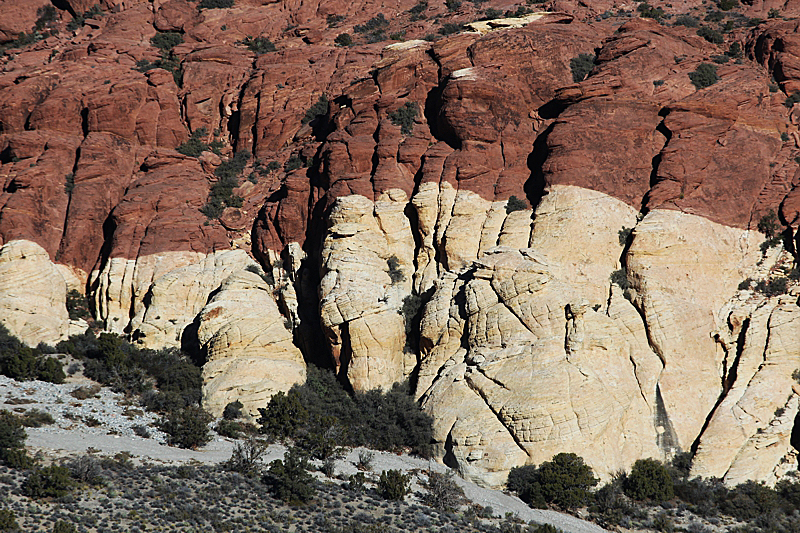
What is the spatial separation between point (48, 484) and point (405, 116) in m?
26.4

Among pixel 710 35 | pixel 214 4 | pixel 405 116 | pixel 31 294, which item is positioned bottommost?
pixel 31 294

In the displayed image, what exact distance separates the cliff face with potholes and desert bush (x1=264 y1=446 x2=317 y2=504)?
5715 mm

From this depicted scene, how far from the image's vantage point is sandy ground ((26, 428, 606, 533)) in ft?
90.9

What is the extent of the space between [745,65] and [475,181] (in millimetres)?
15152

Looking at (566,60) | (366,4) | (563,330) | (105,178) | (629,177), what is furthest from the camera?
(366,4)

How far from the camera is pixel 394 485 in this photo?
91.9ft

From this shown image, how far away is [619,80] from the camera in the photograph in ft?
128

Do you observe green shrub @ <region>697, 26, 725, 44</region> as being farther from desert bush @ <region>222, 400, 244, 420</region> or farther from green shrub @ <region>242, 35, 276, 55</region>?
desert bush @ <region>222, 400, 244, 420</region>

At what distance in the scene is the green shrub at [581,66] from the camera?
42.3m

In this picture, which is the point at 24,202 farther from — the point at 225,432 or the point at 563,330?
the point at 563,330

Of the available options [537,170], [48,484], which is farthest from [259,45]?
[48,484]

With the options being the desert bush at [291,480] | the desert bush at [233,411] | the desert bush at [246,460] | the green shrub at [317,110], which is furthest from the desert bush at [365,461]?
the green shrub at [317,110]

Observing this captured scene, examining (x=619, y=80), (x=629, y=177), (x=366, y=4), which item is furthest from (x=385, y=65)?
(x=366, y=4)

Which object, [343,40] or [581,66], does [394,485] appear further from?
[343,40]
